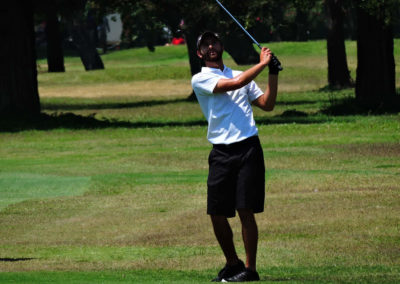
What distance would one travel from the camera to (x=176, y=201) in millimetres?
15594

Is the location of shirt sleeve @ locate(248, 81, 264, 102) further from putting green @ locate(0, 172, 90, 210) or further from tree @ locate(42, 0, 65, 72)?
tree @ locate(42, 0, 65, 72)

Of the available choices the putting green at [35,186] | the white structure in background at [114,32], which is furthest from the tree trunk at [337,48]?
the white structure in background at [114,32]

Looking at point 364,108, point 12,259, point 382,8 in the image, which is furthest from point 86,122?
point 12,259

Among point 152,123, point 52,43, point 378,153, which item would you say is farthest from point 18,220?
point 52,43

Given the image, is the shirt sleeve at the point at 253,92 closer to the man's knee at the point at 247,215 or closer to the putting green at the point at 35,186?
the man's knee at the point at 247,215

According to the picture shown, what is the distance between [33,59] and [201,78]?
75.9 ft

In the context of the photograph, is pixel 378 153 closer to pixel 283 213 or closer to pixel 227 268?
pixel 283 213

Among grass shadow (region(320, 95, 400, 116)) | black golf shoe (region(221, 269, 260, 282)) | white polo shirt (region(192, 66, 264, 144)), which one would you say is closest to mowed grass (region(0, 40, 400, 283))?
black golf shoe (region(221, 269, 260, 282))

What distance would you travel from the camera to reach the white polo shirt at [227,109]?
8.99m

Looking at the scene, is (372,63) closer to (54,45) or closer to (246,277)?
(246,277)

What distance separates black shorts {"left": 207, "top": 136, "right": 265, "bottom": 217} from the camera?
8922mm

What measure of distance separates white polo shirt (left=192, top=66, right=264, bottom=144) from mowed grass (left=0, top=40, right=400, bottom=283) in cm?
119

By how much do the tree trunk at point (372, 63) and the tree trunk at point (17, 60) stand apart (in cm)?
906

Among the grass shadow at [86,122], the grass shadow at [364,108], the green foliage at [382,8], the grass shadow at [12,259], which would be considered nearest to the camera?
the grass shadow at [12,259]
